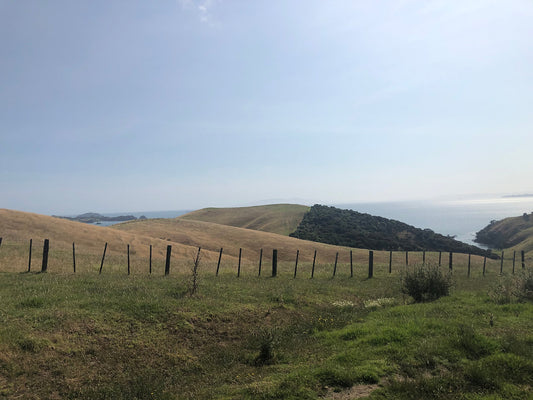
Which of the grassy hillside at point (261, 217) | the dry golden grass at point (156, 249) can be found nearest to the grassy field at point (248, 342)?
A: the dry golden grass at point (156, 249)

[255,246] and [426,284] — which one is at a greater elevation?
[426,284]

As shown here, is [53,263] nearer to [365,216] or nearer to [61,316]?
[61,316]

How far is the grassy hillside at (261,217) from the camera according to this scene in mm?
88375

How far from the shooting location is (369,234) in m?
74.9

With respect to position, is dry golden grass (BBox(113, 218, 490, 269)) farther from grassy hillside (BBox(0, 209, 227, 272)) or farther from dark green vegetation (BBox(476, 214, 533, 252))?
dark green vegetation (BBox(476, 214, 533, 252))

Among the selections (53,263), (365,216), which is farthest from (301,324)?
(365,216)

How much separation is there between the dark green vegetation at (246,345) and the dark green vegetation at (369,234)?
5593 centimetres

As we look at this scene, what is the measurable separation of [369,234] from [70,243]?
61926 millimetres

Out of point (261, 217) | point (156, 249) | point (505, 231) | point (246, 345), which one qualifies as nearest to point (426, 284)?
point (246, 345)

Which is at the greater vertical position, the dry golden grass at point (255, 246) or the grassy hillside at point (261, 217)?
the grassy hillside at point (261, 217)

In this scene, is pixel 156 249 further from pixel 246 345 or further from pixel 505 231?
pixel 505 231

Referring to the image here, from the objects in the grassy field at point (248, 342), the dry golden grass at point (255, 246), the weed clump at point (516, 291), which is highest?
the weed clump at point (516, 291)

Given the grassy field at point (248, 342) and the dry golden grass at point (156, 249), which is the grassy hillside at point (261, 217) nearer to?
the dry golden grass at point (156, 249)

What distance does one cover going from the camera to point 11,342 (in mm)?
8539
